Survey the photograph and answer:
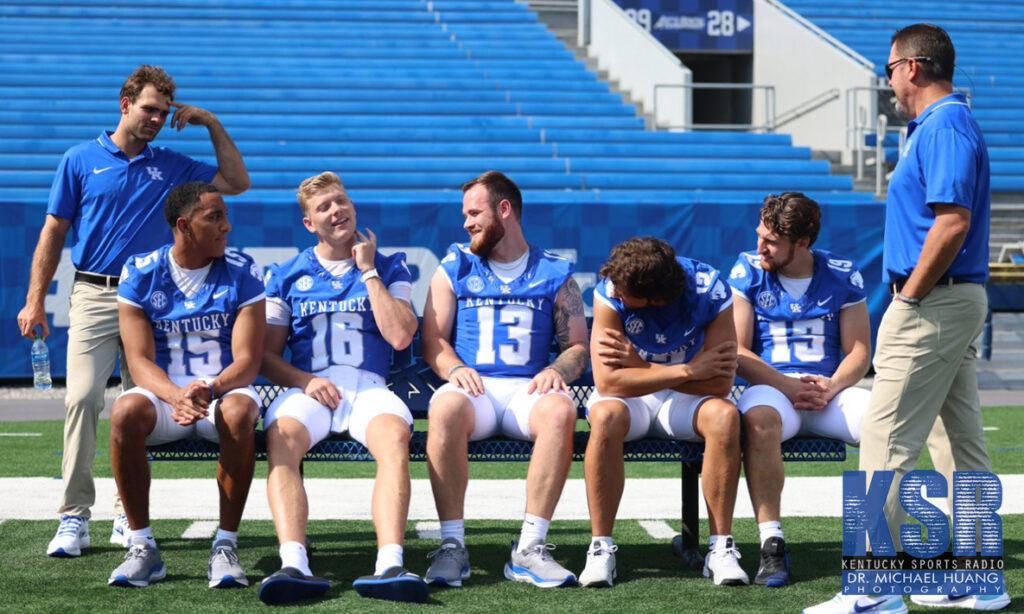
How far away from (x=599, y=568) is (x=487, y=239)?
4.10 ft

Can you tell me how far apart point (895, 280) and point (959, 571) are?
0.88 m

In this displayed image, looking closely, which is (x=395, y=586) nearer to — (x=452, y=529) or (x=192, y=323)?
(x=452, y=529)

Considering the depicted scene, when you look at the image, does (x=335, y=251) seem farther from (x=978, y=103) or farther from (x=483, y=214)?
(x=978, y=103)

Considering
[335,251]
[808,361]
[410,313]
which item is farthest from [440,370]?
[808,361]

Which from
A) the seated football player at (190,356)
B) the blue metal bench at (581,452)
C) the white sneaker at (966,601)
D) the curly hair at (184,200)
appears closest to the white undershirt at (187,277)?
the seated football player at (190,356)

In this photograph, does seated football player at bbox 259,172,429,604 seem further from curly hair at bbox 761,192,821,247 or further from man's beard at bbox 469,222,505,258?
curly hair at bbox 761,192,821,247

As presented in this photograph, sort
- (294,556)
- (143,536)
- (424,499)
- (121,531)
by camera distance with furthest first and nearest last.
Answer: (424,499)
(121,531)
(143,536)
(294,556)

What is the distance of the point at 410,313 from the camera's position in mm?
4301

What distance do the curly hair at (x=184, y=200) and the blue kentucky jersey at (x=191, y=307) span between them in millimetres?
157

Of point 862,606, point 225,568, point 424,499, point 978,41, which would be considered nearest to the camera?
point 862,606

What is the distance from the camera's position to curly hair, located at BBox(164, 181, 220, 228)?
4.16m

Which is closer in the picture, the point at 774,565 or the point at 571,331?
the point at 774,565

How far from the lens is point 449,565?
12.7 feet

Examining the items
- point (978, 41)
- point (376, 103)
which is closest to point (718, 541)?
point (376, 103)
